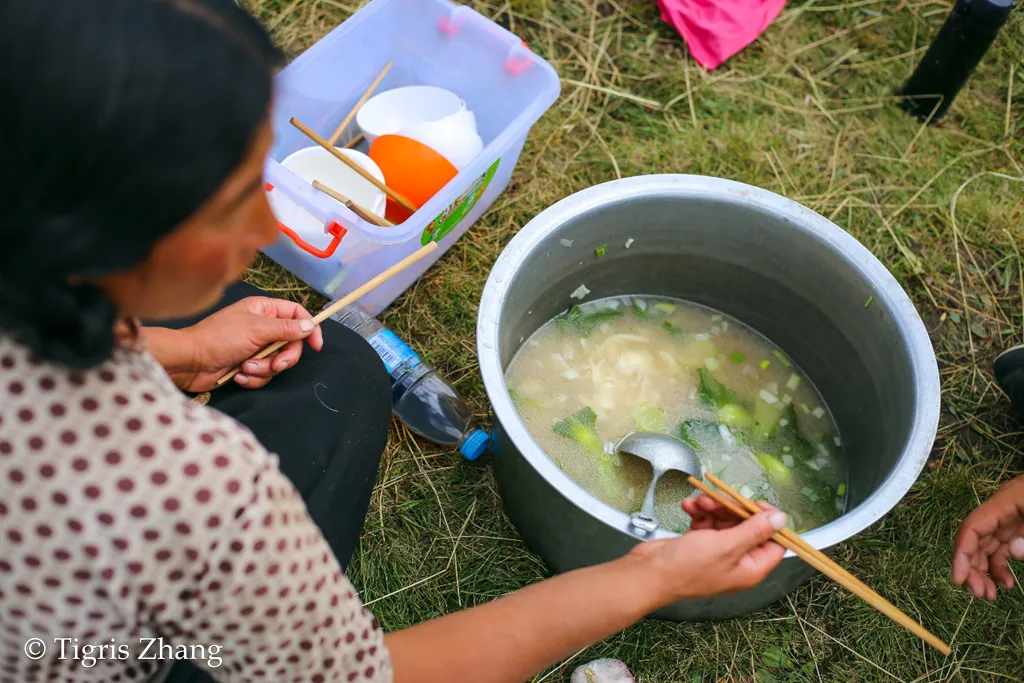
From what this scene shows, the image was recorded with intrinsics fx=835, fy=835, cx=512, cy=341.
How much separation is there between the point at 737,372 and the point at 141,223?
145 cm

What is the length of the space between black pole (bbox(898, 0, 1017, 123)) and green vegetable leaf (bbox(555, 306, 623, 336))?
3.94 feet

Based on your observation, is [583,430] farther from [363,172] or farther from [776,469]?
[363,172]

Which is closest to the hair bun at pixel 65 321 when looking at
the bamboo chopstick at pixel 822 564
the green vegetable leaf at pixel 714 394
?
the bamboo chopstick at pixel 822 564

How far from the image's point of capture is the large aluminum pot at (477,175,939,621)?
1307 millimetres

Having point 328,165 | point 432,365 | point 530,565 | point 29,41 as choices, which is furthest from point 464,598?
point 29,41

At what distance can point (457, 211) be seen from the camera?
1.82 m

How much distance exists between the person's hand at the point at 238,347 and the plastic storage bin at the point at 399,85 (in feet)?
1.09

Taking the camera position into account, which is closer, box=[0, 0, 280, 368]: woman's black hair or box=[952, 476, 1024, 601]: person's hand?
box=[0, 0, 280, 368]: woman's black hair

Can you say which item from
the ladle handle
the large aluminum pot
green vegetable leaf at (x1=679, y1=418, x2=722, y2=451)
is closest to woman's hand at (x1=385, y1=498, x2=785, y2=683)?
the large aluminum pot

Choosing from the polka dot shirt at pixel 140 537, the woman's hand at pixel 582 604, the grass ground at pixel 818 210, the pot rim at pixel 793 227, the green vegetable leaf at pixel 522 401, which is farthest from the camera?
the green vegetable leaf at pixel 522 401

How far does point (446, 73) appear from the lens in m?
2.14

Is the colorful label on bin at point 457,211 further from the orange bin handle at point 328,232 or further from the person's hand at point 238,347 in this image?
the person's hand at point 238,347

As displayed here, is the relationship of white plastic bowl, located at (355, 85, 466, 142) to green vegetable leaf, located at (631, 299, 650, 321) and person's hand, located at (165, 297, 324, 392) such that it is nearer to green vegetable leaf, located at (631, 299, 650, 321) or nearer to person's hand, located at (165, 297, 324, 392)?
green vegetable leaf, located at (631, 299, 650, 321)

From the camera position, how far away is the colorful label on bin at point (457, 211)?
176 centimetres
